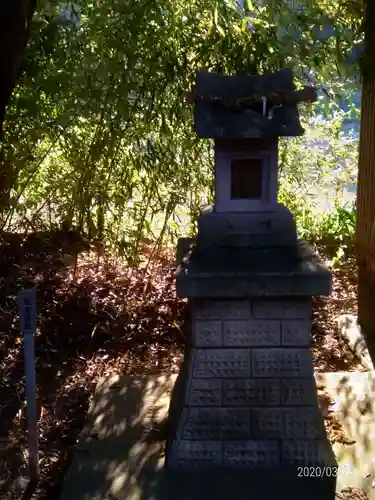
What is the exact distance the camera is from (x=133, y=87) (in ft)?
14.2

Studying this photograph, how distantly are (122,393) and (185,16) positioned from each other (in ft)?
8.16

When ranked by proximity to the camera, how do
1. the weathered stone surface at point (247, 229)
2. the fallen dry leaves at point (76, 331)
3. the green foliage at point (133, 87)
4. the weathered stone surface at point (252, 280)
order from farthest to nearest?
1. the green foliage at point (133, 87)
2. the fallen dry leaves at point (76, 331)
3. the weathered stone surface at point (247, 229)
4. the weathered stone surface at point (252, 280)

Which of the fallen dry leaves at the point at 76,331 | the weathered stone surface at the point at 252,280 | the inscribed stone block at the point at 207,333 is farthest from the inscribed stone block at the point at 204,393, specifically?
the fallen dry leaves at the point at 76,331

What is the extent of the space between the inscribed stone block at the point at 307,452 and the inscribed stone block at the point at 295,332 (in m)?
0.46

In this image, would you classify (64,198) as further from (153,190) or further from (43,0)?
(43,0)

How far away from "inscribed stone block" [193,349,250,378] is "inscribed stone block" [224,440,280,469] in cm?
32

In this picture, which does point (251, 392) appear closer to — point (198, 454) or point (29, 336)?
point (198, 454)

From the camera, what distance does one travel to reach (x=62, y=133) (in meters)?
4.57

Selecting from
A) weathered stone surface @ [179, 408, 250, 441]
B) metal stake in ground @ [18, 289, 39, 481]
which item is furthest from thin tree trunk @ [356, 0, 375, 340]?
metal stake in ground @ [18, 289, 39, 481]

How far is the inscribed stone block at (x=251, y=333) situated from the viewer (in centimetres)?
289

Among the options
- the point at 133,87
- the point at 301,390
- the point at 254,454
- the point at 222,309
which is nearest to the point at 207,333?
the point at 222,309

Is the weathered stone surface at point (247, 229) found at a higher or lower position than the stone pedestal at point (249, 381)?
higher

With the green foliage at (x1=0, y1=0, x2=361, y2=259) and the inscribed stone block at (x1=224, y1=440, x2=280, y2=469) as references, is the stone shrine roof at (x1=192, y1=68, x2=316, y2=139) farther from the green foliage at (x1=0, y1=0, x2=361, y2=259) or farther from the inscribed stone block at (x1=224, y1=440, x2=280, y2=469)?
the inscribed stone block at (x1=224, y1=440, x2=280, y2=469)
